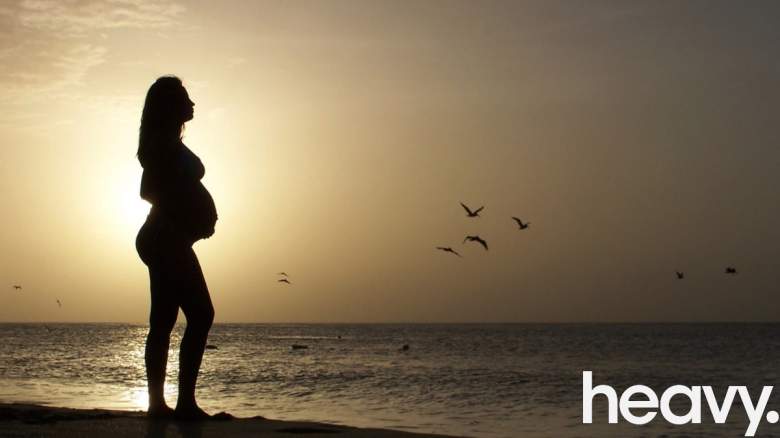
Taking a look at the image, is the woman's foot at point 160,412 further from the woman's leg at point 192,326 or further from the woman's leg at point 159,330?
the woman's leg at point 192,326

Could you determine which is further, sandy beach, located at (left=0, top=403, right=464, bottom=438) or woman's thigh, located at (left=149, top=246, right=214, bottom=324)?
woman's thigh, located at (left=149, top=246, right=214, bottom=324)

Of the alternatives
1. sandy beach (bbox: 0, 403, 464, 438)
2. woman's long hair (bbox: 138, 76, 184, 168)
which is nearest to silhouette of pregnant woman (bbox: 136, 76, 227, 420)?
woman's long hair (bbox: 138, 76, 184, 168)

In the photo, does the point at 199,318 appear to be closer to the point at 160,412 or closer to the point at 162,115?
the point at 160,412

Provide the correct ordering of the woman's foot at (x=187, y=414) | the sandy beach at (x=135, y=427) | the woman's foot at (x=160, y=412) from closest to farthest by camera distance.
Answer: the sandy beach at (x=135, y=427) < the woman's foot at (x=187, y=414) < the woman's foot at (x=160, y=412)

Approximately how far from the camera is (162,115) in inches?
243

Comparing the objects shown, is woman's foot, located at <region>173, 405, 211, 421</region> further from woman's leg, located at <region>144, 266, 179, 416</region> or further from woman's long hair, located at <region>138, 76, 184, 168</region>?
A: woman's long hair, located at <region>138, 76, 184, 168</region>

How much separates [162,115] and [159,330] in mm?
1383

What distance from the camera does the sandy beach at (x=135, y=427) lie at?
204 inches

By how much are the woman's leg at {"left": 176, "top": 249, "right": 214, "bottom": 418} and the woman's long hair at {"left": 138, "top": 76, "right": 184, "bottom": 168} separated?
0.72 metres

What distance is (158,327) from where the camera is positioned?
20.2ft

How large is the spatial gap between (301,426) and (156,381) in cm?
100

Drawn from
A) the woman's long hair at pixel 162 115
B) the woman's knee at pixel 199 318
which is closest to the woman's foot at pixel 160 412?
the woman's knee at pixel 199 318

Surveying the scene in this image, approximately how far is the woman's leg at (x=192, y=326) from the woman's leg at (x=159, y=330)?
4.0 inches

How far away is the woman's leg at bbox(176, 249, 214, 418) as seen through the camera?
604 cm
